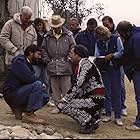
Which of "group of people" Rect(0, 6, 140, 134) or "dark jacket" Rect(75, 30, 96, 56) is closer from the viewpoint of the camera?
"group of people" Rect(0, 6, 140, 134)

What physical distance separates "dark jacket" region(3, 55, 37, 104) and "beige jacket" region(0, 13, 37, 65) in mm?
889

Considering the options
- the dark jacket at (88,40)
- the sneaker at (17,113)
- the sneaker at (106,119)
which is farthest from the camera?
the dark jacket at (88,40)

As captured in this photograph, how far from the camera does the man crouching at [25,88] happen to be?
746 cm

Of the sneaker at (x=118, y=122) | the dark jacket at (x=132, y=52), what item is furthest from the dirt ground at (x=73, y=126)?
the dark jacket at (x=132, y=52)

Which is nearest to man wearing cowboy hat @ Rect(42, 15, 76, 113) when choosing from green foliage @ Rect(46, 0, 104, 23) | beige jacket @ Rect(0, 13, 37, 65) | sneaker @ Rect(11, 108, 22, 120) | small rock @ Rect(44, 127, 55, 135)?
beige jacket @ Rect(0, 13, 37, 65)

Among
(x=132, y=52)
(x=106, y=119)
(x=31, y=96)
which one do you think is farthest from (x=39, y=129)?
(x=132, y=52)

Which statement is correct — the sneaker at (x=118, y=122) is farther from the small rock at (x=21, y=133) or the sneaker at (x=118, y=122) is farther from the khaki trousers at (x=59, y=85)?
the small rock at (x=21, y=133)

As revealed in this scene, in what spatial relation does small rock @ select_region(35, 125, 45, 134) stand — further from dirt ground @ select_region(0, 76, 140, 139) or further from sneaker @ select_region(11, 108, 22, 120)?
sneaker @ select_region(11, 108, 22, 120)

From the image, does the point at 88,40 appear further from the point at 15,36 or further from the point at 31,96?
the point at 31,96

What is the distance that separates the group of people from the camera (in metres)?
7.39

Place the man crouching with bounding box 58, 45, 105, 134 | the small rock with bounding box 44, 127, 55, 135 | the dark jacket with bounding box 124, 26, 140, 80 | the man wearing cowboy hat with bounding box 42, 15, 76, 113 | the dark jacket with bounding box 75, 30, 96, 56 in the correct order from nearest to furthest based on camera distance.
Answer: the small rock with bounding box 44, 127, 55, 135 → the dark jacket with bounding box 124, 26, 140, 80 → the man crouching with bounding box 58, 45, 105, 134 → the man wearing cowboy hat with bounding box 42, 15, 76, 113 → the dark jacket with bounding box 75, 30, 96, 56

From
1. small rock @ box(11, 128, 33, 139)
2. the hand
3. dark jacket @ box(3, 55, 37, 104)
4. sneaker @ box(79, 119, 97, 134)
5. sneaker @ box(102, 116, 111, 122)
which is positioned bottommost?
sneaker @ box(102, 116, 111, 122)

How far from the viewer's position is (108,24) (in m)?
8.32

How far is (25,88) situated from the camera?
7.48m
